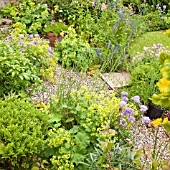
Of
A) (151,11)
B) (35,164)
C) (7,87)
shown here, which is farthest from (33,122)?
(151,11)

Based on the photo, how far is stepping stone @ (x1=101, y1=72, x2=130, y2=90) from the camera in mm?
4547

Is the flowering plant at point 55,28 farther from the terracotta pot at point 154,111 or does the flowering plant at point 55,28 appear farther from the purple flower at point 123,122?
the purple flower at point 123,122

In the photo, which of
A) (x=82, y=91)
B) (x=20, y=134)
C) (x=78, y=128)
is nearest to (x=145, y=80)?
(x=82, y=91)

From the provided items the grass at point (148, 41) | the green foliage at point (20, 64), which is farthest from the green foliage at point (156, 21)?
the green foliage at point (20, 64)

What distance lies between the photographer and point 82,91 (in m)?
3.41

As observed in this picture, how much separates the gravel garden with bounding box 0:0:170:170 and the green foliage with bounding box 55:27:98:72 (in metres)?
0.01

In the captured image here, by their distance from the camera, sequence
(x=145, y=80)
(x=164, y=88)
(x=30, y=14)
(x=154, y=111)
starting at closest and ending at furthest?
(x=164, y=88)
(x=154, y=111)
(x=145, y=80)
(x=30, y=14)

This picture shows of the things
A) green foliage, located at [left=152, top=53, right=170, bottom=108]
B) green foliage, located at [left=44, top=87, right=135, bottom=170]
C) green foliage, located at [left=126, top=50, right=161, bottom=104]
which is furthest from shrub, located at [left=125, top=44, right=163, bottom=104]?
green foliage, located at [left=152, top=53, right=170, bottom=108]

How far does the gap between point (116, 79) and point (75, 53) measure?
695 mm

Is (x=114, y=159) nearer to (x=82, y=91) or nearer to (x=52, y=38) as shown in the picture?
(x=82, y=91)

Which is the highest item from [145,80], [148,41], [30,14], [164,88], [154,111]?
[164,88]

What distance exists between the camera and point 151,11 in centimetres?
705

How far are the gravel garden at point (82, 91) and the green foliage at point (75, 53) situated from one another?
1 centimetres

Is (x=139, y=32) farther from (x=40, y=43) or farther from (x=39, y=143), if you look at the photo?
(x=39, y=143)
